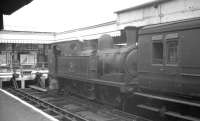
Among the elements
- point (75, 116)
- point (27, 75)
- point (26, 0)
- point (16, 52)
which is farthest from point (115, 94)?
point (16, 52)

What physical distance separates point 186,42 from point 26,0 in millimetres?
3876

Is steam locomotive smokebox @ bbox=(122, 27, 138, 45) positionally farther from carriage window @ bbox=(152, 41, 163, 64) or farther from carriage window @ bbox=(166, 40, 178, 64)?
carriage window @ bbox=(166, 40, 178, 64)

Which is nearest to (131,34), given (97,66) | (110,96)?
(97,66)

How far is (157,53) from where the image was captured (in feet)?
24.9

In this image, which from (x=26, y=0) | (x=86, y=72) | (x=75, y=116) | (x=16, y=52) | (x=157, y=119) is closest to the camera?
(x=26, y=0)

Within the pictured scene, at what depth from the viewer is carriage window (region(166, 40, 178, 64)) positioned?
6.91 m

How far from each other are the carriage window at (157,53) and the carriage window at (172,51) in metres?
0.31

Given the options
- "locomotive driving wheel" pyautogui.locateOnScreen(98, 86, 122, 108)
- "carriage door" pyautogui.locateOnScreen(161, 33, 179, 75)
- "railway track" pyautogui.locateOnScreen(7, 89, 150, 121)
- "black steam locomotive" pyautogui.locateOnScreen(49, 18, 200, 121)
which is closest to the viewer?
"black steam locomotive" pyautogui.locateOnScreen(49, 18, 200, 121)

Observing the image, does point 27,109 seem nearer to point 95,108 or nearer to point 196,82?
point 95,108

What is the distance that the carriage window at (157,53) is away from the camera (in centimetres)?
742

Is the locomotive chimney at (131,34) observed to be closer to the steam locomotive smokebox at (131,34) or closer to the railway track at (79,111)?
the steam locomotive smokebox at (131,34)

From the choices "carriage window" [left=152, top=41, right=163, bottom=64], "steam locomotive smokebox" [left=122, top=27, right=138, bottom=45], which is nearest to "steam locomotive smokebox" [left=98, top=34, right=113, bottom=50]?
"steam locomotive smokebox" [left=122, top=27, right=138, bottom=45]

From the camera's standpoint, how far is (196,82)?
6.21 metres

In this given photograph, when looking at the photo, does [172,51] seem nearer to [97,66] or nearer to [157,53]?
[157,53]
